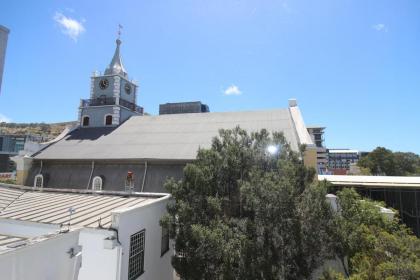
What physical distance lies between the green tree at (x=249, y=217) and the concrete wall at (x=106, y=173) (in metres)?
6.24

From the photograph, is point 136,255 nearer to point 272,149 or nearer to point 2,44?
point 272,149

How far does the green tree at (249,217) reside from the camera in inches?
384

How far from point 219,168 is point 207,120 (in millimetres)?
12649

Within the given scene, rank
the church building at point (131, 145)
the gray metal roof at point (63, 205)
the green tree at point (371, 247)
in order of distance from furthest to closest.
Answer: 1. the church building at point (131, 145)
2. the gray metal roof at point (63, 205)
3. the green tree at point (371, 247)

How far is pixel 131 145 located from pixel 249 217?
13327 mm

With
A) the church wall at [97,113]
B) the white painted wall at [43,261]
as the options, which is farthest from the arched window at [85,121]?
the white painted wall at [43,261]

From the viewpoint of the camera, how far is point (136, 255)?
439 inches

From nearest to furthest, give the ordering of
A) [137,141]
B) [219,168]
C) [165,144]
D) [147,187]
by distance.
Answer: [219,168] < [147,187] < [165,144] < [137,141]

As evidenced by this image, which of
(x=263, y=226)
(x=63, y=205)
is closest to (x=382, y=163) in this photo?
(x=263, y=226)

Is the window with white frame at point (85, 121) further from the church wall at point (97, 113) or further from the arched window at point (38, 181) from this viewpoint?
the arched window at point (38, 181)

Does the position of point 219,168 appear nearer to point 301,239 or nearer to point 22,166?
point 301,239

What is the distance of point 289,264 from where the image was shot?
9.94 m

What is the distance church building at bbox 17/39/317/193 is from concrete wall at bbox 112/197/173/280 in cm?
456

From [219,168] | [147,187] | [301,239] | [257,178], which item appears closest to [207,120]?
[147,187]
